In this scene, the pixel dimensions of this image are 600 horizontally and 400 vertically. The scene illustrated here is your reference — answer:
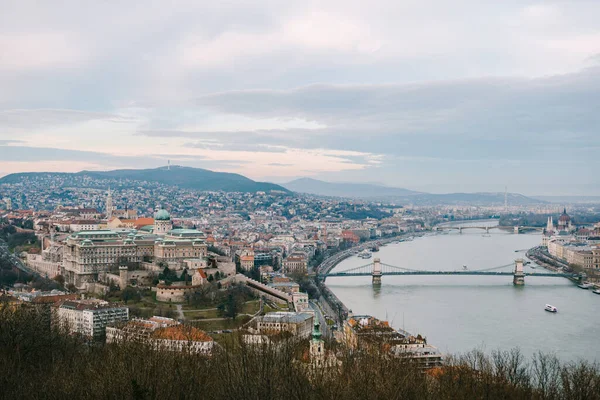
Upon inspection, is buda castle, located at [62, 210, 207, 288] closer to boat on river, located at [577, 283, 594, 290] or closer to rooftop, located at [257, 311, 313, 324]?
rooftop, located at [257, 311, 313, 324]

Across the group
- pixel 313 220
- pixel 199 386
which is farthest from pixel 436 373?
pixel 313 220

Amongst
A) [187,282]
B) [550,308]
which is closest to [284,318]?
[187,282]

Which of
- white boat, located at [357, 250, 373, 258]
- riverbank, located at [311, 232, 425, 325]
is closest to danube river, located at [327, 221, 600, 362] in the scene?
riverbank, located at [311, 232, 425, 325]

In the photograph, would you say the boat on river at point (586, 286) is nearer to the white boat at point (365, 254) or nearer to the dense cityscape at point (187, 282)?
the dense cityscape at point (187, 282)

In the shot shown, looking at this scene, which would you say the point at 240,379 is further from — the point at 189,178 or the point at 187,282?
the point at 189,178

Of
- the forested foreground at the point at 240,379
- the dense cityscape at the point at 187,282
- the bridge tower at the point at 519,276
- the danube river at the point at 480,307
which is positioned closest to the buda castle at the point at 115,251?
the dense cityscape at the point at 187,282

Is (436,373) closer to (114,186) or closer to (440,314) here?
(440,314)
